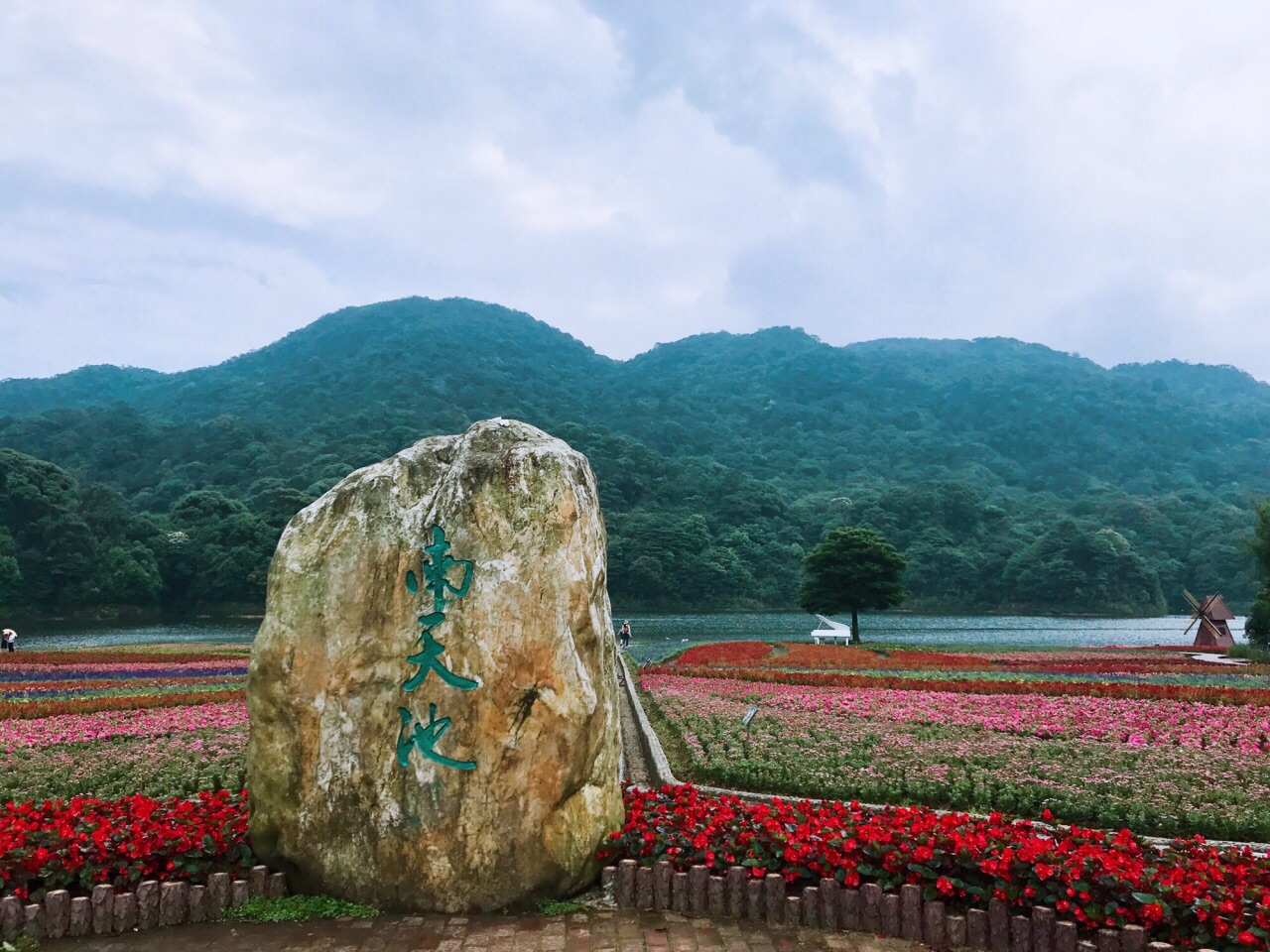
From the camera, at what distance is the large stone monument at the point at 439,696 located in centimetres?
550

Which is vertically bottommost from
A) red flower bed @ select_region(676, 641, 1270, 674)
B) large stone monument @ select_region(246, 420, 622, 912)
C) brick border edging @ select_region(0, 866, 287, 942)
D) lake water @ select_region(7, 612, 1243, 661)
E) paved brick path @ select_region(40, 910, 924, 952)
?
lake water @ select_region(7, 612, 1243, 661)

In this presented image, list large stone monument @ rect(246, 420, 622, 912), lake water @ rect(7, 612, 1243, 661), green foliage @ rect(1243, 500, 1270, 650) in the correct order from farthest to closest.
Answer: lake water @ rect(7, 612, 1243, 661)
green foliage @ rect(1243, 500, 1270, 650)
large stone monument @ rect(246, 420, 622, 912)

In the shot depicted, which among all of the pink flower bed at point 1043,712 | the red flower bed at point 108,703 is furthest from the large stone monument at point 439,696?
the red flower bed at point 108,703

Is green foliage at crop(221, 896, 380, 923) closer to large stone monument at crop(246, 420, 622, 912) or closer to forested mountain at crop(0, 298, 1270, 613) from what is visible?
large stone monument at crop(246, 420, 622, 912)

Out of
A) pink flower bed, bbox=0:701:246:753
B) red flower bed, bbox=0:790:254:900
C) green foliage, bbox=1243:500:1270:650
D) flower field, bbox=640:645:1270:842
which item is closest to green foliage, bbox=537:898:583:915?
red flower bed, bbox=0:790:254:900

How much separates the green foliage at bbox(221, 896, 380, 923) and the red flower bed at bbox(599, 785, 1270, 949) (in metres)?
1.81

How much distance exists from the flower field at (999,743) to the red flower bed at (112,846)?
5.92 meters

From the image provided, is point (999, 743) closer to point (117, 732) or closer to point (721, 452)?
point (117, 732)

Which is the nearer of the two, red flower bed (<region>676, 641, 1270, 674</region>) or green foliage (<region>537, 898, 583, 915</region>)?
green foliage (<region>537, 898, 583, 915</region>)

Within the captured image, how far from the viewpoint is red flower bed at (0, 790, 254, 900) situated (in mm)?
5418

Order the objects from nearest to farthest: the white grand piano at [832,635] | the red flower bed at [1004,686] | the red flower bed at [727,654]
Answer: the red flower bed at [1004,686] → the red flower bed at [727,654] → the white grand piano at [832,635]

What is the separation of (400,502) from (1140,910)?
5.72 meters

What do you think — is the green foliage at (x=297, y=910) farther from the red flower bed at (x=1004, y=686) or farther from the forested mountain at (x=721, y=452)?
the forested mountain at (x=721, y=452)

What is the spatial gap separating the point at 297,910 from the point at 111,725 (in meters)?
10.5
